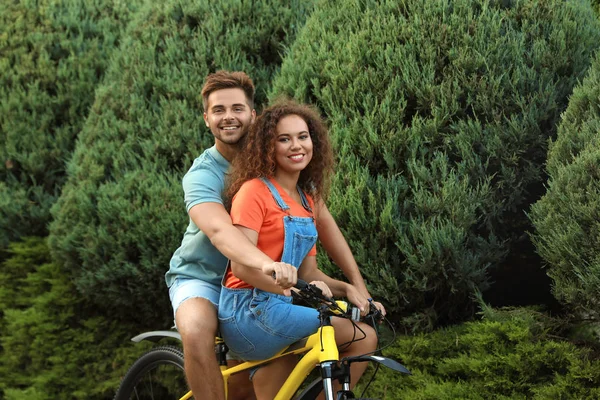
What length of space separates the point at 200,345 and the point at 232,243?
55 centimetres

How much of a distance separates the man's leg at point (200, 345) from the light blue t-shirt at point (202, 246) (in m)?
0.21

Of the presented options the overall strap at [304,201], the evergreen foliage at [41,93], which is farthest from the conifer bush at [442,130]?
the evergreen foliage at [41,93]

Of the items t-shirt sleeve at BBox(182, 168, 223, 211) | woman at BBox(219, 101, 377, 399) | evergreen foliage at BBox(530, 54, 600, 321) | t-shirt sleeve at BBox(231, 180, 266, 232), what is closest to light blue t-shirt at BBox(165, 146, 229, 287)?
t-shirt sleeve at BBox(182, 168, 223, 211)

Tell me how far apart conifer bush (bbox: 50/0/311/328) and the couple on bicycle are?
5.85 ft

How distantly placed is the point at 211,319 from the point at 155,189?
2219 millimetres

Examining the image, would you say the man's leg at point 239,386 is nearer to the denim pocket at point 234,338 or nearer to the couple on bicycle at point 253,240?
the couple on bicycle at point 253,240

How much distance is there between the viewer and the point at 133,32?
6469mm

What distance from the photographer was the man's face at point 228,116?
3846 mm

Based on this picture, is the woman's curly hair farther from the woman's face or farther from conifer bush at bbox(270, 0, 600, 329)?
conifer bush at bbox(270, 0, 600, 329)

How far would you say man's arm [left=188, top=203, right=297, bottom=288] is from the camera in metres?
2.96

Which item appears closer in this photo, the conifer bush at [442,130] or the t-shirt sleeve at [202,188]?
the t-shirt sleeve at [202,188]

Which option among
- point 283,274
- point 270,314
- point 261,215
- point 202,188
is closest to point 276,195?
point 261,215

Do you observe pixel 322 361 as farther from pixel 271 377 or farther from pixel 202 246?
pixel 202 246

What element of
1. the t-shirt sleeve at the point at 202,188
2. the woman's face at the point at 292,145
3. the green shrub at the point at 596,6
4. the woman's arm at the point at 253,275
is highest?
the green shrub at the point at 596,6
